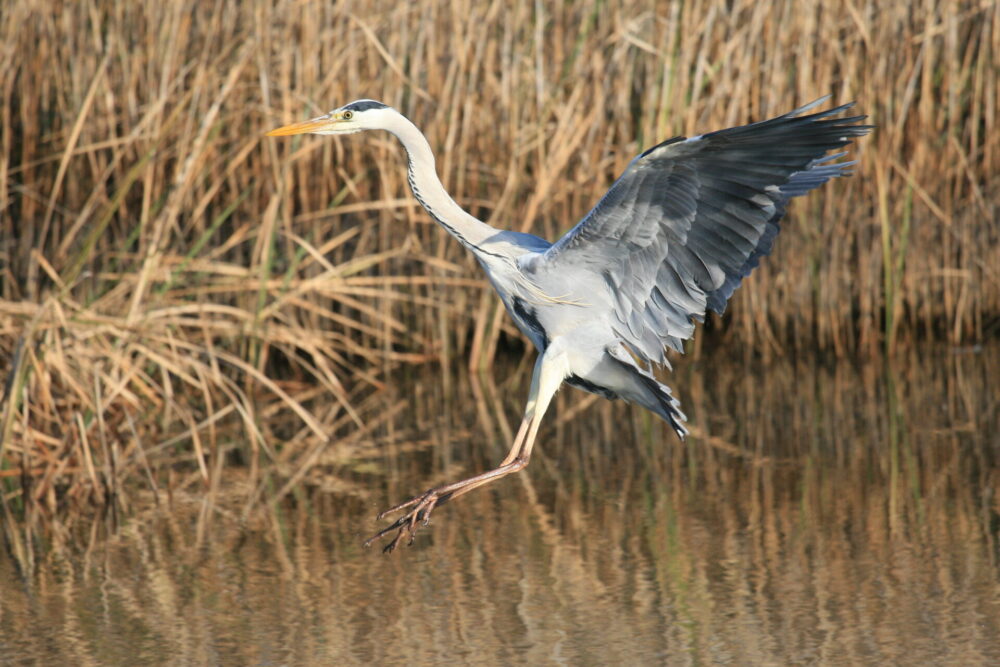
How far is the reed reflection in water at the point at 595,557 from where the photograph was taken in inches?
168

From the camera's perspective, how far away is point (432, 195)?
445 cm

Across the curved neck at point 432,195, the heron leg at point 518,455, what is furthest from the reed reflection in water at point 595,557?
the curved neck at point 432,195

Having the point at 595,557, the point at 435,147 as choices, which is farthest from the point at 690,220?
the point at 435,147

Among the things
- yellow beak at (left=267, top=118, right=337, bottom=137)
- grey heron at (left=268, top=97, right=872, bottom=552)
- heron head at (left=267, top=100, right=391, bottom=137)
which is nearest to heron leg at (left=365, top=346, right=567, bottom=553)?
grey heron at (left=268, top=97, right=872, bottom=552)

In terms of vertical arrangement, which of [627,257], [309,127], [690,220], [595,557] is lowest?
[595,557]

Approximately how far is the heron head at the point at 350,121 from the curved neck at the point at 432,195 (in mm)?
124

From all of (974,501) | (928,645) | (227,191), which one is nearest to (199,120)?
(227,191)

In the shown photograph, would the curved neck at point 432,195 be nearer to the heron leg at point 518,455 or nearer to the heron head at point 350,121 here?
the heron head at point 350,121

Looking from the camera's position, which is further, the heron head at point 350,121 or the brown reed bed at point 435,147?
the brown reed bed at point 435,147

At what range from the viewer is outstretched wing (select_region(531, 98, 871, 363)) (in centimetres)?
371

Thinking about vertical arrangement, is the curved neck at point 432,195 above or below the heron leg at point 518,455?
above

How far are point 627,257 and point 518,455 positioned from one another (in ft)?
2.27

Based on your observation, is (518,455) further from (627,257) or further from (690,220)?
(690,220)

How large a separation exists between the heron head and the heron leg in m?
0.91
